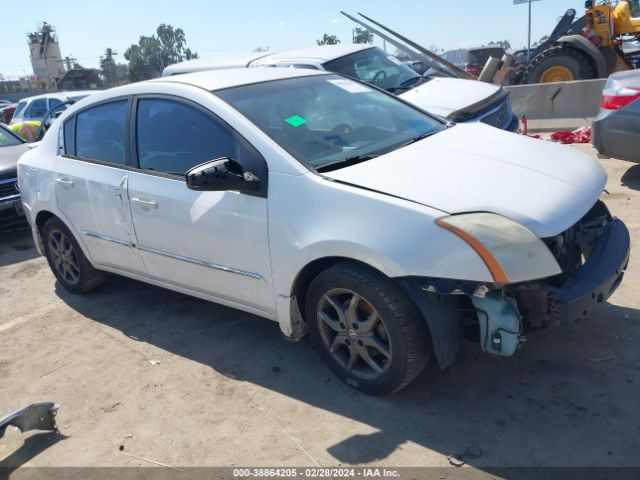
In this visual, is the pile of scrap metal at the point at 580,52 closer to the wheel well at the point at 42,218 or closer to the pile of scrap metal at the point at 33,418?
the wheel well at the point at 42,218

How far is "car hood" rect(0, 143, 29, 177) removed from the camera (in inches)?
267

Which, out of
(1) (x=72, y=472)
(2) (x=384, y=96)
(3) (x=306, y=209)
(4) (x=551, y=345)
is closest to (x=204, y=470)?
(1) (x=72, y=472)

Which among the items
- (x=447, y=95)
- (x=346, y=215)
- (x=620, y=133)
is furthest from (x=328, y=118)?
(x=620, y=133)

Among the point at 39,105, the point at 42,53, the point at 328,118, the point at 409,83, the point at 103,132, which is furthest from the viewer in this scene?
the point at 42,53

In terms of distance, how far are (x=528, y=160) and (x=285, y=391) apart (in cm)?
189

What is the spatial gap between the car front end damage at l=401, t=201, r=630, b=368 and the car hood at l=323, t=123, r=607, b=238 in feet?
0.61

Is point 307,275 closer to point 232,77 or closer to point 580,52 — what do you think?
point 232,77

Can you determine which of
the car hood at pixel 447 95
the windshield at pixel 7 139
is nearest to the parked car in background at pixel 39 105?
the windshield at pixel 7 139

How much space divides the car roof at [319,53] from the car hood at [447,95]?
1.18 metres

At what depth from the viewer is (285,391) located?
3.32 meters

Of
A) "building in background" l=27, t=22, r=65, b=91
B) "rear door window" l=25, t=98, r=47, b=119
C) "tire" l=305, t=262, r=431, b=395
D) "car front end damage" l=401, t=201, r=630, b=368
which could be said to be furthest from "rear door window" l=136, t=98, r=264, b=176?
"building in background" l=27, t=22, r=65, b=91

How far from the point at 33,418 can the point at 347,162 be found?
7.09 feet

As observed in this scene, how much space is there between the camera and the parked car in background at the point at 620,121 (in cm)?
582

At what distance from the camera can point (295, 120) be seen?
3498 mm
